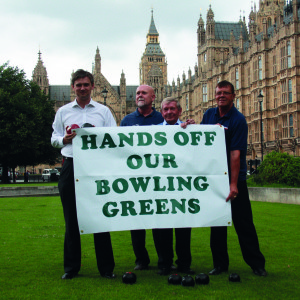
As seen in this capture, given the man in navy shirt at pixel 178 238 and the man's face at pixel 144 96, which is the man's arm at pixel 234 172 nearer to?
the man in navy shirt at pixel 178 238

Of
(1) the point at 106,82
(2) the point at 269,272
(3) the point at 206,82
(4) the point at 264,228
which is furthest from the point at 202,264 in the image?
(1) the point at 106,82

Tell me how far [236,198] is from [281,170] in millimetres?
16383

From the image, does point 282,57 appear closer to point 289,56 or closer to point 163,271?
point 289,56

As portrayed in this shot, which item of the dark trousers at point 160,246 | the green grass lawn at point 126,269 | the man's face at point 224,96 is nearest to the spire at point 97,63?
the green grass lawn at point 126,269

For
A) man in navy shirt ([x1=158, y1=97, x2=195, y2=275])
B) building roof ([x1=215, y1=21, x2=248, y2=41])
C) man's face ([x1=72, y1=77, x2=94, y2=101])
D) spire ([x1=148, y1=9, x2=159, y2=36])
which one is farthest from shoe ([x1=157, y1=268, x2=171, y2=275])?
spire ([x1=148, y1=9, x2=159, y2=36])

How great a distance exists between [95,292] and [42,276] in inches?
45.6

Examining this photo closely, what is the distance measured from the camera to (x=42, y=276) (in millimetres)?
6203

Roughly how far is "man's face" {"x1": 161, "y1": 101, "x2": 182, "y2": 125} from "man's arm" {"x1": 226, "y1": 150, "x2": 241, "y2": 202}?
0.93 m

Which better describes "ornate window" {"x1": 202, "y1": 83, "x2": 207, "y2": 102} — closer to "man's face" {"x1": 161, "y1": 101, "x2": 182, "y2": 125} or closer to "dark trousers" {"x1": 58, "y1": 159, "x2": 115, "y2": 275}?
"man's face" {"x1": 161, "y1": 101, "x2": 182, "y2": 125}

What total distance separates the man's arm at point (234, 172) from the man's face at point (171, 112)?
93 cm

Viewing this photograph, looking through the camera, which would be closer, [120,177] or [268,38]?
[120,177]

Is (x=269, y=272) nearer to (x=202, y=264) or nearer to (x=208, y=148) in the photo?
(x=202, y=264)

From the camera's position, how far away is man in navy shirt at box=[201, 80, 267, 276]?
6270 millimetres

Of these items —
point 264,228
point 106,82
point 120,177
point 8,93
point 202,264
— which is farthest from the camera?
point 106,82
